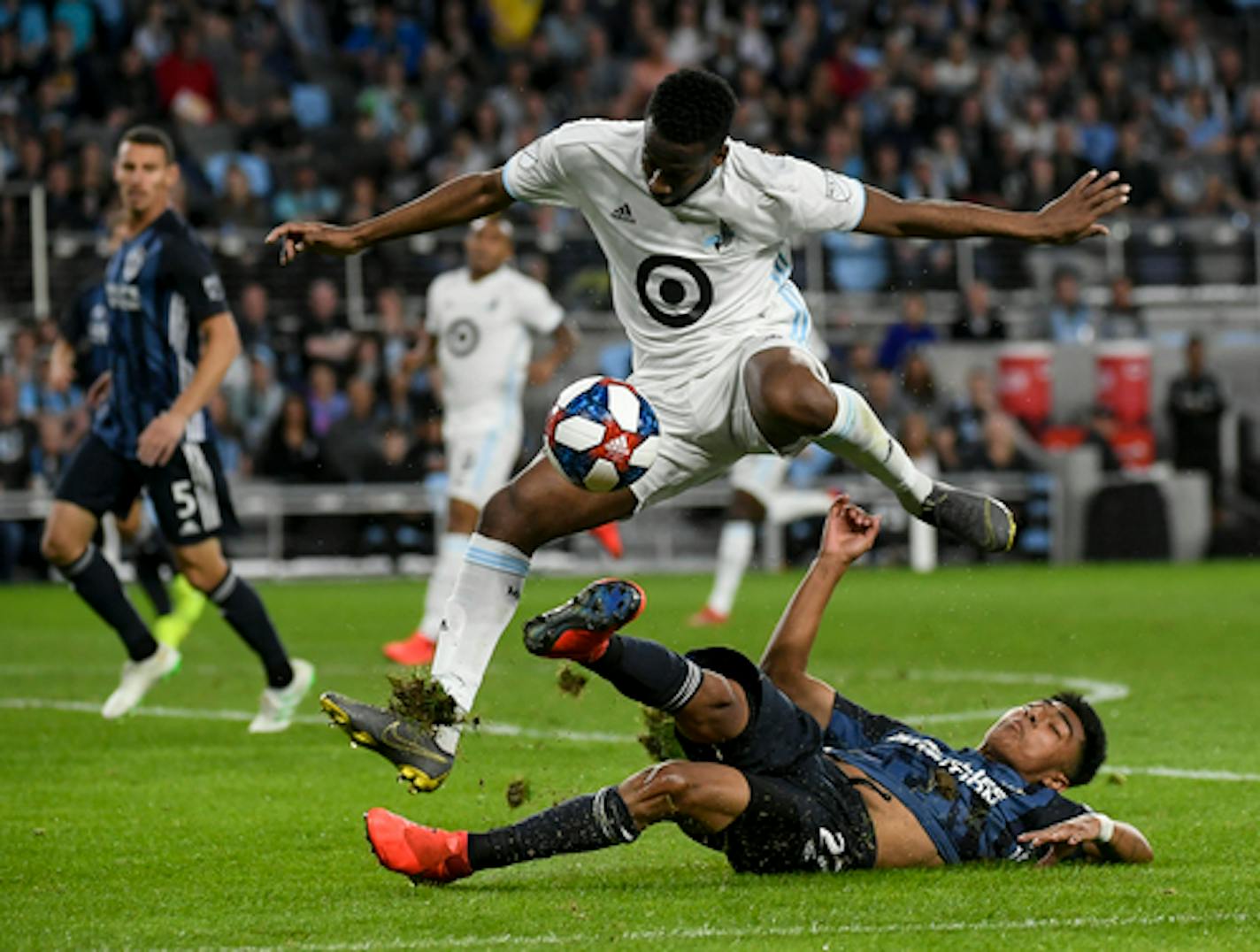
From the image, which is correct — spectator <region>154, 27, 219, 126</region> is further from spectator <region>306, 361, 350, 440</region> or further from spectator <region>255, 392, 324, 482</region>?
spectator <region>255, 392, 324, 482</region>

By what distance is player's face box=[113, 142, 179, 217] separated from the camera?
393 inches

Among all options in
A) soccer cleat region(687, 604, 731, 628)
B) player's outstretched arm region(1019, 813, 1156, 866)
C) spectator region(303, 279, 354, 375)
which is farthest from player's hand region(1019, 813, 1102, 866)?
spectator region(303, 279, 354, 375)

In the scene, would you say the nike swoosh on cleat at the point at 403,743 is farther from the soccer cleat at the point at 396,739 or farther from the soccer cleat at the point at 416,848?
the soccer cleat at the point at 416,848

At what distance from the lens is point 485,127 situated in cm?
2369

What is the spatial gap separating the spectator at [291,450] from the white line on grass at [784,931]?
1537cm

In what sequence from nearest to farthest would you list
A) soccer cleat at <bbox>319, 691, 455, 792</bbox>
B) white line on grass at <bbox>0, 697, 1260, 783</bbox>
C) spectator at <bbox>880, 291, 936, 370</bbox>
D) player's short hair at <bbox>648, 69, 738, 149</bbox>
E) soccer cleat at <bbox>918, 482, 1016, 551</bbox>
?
soccer cleat at <bbox>319, 691, 455, 792</bbox>
player's short hair at <bbox>648, 69, 738, 149</bbox>
soccer cleat at <bbox>918, 482, 1016, 551</bbox>
white line on grass at <bbox>0, 697, 1260, 783</bbox>
spectator at <bbox>880, 291, 936, 370</bbox>

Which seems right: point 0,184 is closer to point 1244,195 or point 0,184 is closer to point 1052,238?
point 1244,195

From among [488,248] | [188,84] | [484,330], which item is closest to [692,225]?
[488,248]

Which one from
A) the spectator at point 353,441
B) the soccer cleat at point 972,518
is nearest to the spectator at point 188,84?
the spectator at point 353,441

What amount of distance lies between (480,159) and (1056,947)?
62.3 feet

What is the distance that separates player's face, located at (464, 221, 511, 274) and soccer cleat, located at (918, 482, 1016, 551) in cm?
646

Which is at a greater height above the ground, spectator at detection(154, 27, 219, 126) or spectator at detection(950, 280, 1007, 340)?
spectator at detection(154, 27, 219, 126)

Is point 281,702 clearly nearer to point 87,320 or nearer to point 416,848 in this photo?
point 87,320

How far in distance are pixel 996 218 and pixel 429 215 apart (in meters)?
Result: 1.88
